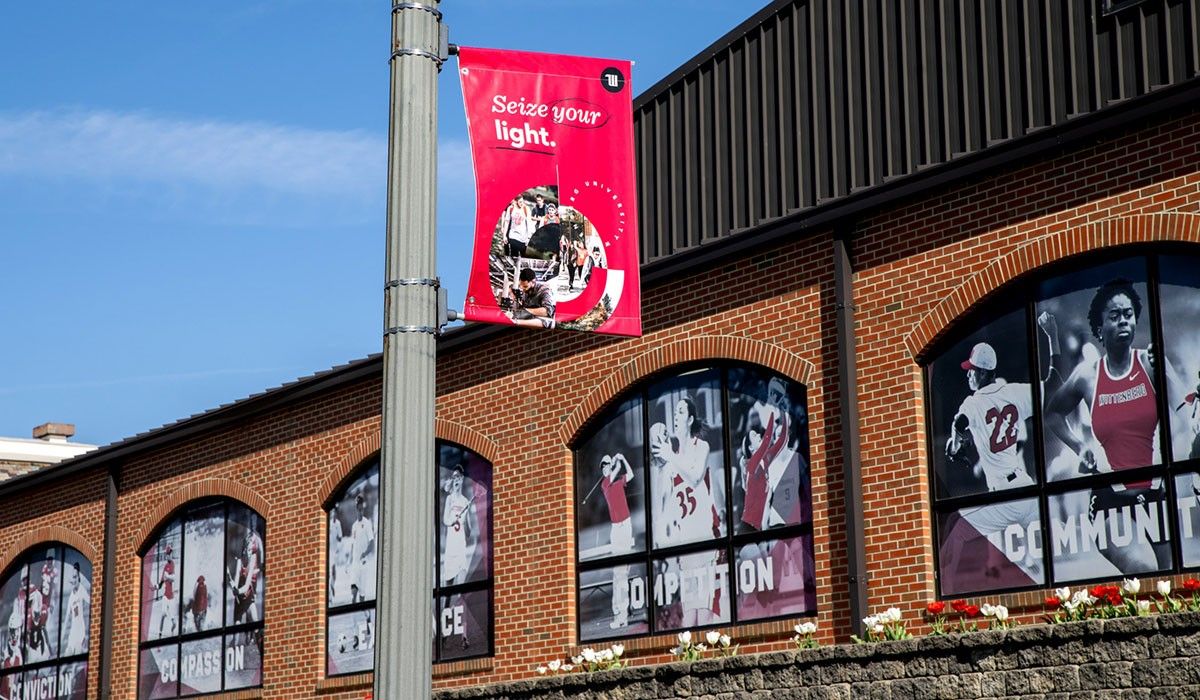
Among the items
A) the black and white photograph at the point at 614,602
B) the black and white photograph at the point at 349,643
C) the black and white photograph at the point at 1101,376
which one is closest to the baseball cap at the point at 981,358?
the black and white photograph at the point at 1101,376

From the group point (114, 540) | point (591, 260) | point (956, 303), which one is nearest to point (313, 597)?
point (114, 540)

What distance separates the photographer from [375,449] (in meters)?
21.6

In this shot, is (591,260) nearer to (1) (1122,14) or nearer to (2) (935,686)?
(2) (935,686)

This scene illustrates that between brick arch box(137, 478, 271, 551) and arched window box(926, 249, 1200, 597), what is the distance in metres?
12.0

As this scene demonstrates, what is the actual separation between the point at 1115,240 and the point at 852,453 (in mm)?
3234

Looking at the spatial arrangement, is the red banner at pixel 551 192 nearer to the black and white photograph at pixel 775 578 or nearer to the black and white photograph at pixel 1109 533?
the black and white photograph at pixel 1109 533

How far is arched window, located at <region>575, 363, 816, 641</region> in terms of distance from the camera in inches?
647

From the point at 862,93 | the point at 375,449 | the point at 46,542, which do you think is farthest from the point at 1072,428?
the point at 46,542

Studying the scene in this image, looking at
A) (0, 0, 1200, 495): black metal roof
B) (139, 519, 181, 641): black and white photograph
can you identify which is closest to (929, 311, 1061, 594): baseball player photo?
(0, 0, 1200, 495): black metal roof

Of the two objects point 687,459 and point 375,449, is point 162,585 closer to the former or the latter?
point 375,449

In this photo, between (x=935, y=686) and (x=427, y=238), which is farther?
(x=935, y=686)

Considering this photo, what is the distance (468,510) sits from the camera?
805 inches

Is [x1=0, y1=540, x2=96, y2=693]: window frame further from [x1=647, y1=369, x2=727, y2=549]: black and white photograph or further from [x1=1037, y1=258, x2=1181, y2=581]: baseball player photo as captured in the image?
[x1=1037, y1=258, x2=1181, y2=581]: baseball player photo

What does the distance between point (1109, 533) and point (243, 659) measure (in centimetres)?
1427
